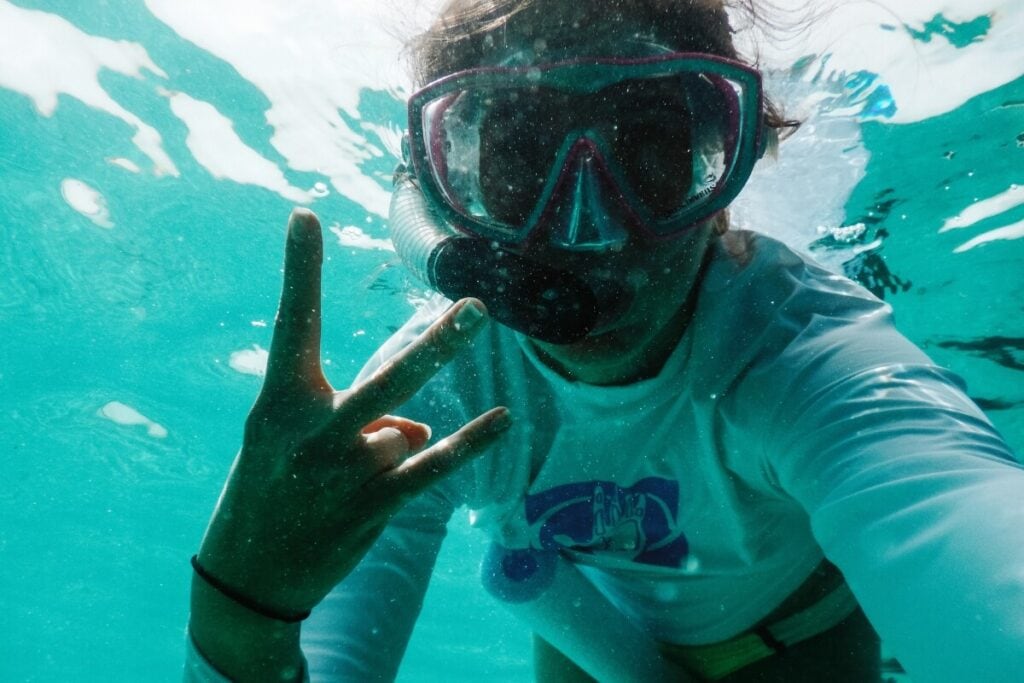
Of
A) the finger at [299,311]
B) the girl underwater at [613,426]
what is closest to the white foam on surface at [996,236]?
the girl underwater at [613,426]

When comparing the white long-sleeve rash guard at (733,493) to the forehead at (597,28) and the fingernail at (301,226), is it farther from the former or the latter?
the fingernail at (301,226)

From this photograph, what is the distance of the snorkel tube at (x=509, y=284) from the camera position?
7.45ft

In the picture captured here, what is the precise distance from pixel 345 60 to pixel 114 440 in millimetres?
16009

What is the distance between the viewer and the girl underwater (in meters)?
1.76

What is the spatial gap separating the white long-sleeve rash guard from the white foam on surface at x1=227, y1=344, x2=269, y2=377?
11.1 meters

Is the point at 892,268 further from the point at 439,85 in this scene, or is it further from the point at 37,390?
the point at 37,390

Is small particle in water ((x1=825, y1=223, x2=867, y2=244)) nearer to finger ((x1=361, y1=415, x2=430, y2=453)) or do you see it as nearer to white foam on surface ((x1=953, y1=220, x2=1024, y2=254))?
white foam on surface ((x1=953, y1=220, x2=1024, y2=254))

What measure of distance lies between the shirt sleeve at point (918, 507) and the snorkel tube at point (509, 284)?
780 mm

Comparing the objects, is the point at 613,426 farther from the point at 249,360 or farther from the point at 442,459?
the point at 249,360

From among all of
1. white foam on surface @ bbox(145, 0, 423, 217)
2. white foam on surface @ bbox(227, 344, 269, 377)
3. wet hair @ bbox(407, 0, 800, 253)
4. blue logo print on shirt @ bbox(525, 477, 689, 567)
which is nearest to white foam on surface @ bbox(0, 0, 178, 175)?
white foam on surface @ bbox(145, 0, 423, 217)

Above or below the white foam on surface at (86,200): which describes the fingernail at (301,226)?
above

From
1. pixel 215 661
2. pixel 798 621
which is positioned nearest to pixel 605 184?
pixel 215 661

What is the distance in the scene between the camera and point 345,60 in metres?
7.59

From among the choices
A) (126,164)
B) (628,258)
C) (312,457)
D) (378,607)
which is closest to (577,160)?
(628,258)
